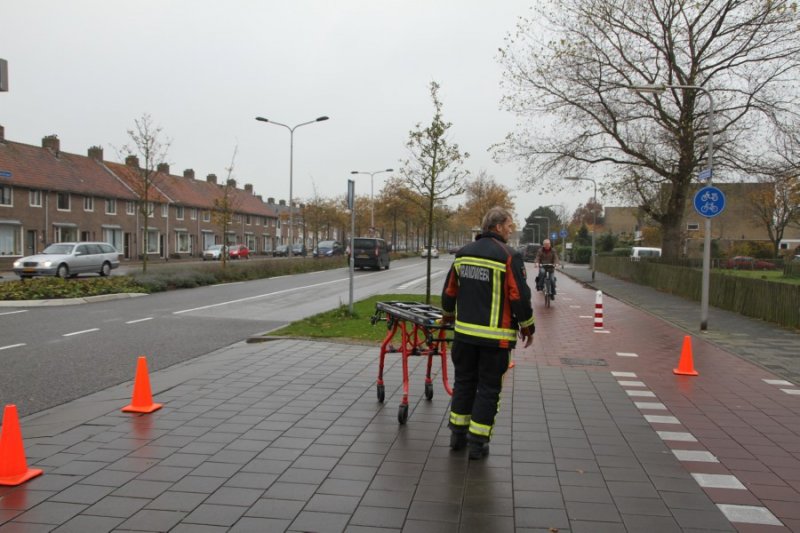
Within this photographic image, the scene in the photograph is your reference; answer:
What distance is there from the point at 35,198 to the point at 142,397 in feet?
139

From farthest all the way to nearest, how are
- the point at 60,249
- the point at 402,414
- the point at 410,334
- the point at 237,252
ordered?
the point at 237,252, the point at 60,249, the point at 410,334, the point at 402,414

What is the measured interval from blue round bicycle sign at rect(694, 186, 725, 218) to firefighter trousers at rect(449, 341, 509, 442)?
9.64 m

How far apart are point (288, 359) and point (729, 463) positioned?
215 inches

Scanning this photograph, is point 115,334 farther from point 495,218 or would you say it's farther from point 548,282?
point 548,282

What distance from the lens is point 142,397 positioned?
5.79 meters

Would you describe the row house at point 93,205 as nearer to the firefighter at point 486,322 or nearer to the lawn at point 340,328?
the lawn at point 340,328

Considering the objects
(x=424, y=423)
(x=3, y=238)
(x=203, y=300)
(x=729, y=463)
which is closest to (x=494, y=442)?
(x=424, y=423)

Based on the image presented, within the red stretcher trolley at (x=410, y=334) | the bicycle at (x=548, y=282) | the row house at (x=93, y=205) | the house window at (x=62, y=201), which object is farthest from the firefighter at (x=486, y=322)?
the house window at (x=62, y=201)

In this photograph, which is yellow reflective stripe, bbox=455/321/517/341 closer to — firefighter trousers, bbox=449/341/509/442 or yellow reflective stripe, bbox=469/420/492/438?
firefighter trousers, bbox=449/341/509/442

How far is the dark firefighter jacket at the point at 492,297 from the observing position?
14.7ft

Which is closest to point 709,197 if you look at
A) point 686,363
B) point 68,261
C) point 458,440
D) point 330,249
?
point 686,363

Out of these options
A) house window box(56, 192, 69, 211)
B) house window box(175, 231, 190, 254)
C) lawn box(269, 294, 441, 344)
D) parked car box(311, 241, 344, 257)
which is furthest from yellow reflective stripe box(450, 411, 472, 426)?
house window box(175, 231, 190, 254)

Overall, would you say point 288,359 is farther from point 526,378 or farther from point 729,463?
point 729,463

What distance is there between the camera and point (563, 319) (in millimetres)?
14641
